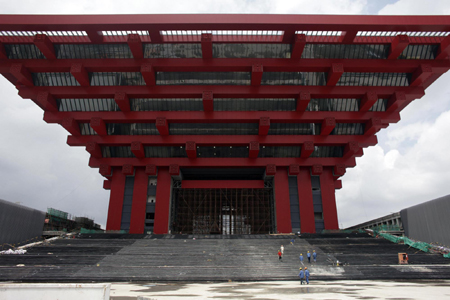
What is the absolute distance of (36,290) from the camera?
9312 millimetres

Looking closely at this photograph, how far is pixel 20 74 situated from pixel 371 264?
38.0 meters

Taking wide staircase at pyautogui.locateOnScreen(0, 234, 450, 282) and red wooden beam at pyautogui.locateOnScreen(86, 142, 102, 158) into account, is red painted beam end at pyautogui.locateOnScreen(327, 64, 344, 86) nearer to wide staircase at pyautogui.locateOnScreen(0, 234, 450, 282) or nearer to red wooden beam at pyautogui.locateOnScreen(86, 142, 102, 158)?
wide staircase at pyautogui.locateOnScreen(0, 234, 450, 282)

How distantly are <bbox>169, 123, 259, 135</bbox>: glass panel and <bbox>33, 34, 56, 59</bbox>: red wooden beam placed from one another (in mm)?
15230

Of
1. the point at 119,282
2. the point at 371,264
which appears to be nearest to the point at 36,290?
the point at 119,282

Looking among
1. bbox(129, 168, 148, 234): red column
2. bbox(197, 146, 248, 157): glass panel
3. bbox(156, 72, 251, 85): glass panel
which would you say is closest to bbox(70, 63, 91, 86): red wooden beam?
bbox(156, 72, 251, 85): glass panel

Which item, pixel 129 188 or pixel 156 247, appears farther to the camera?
pixel 129 188

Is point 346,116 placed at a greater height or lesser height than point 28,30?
lesser

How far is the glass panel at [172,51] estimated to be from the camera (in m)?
32.2

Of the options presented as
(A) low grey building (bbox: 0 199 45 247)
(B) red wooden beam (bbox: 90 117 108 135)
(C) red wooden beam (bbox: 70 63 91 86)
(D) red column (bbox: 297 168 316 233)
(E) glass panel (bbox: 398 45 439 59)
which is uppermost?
(E) glass panel (bbox: 398 45 439 59)

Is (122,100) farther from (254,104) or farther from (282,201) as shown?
(282,201)

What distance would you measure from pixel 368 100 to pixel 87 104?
108 ft

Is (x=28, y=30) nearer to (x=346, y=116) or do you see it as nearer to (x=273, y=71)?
(x=273, y=71)

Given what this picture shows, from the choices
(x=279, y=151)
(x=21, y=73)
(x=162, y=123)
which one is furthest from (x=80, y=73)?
(x=279, y=151)

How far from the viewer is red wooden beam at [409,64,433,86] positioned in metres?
31.5
